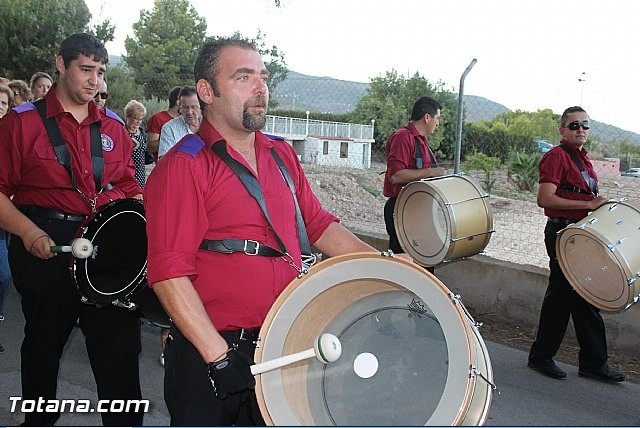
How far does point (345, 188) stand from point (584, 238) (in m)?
9.97

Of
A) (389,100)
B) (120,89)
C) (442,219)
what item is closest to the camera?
(442,219)

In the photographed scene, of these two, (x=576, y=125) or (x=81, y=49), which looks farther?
(x=576, y=125)

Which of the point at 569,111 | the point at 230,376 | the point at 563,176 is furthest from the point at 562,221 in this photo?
the point at 230,376

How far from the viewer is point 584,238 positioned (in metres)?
5.09

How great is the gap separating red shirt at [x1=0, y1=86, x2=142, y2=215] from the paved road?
1382 millimetres

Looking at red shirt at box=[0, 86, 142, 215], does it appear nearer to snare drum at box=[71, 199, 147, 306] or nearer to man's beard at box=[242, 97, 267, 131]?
snare drum at box=[71, 199, 147, 306]

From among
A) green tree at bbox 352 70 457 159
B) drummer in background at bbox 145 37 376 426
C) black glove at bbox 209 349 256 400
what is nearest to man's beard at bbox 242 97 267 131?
drummer in background at bbox 145 37 376 426

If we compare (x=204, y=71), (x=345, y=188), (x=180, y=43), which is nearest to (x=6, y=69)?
(x=345, y=188)

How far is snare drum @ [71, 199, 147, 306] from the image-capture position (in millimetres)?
3369

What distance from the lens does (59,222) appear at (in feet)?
12.3

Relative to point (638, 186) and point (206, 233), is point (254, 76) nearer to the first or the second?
point (206, 233)

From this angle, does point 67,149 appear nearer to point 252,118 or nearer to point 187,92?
point 252,118

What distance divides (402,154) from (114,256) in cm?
359

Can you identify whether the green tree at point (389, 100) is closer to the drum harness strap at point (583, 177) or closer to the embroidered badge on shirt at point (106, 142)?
the drum harness strap at point (583, 177)
